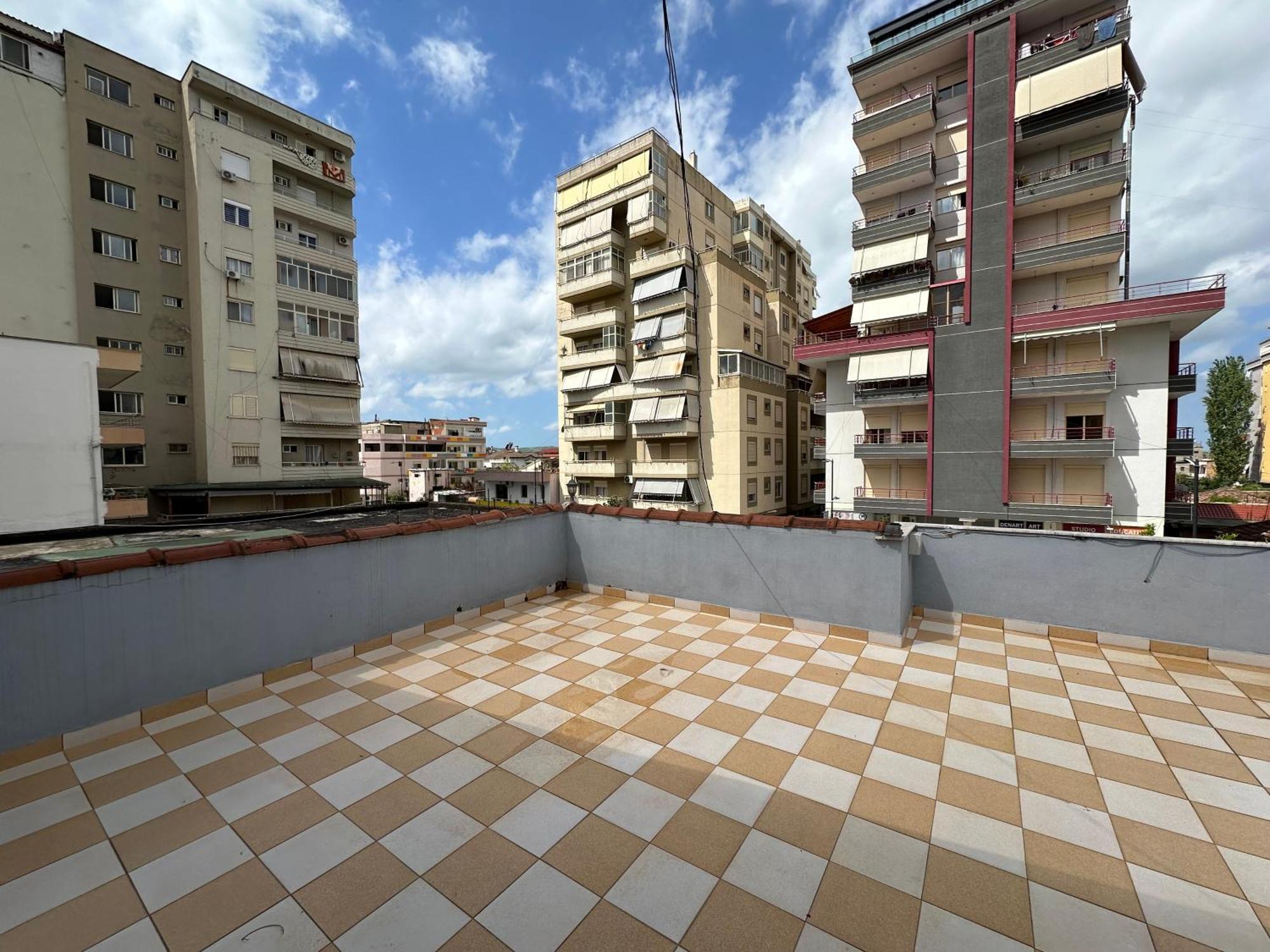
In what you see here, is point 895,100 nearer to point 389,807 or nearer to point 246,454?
point 389,807

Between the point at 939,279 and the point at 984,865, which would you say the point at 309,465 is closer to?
the point at 984,865

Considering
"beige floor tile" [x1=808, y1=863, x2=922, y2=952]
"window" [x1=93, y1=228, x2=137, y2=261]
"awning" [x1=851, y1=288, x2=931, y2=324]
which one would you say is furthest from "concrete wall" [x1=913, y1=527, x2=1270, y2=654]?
"window" [x1=93, y1=228, x2=137, y2=261]

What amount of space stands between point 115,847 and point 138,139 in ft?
99.2

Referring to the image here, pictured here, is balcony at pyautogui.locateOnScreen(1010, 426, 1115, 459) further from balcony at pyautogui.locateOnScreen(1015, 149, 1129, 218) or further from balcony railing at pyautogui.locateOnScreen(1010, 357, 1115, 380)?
balcony at pyautogui.locateOnScreen(1015, 149, 1129, 218)

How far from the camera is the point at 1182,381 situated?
17188 millimetres

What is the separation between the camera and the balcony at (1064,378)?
17.1 metres

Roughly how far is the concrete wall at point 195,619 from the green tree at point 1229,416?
182ft

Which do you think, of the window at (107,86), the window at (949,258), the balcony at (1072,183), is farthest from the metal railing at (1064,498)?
the window at (107,86)

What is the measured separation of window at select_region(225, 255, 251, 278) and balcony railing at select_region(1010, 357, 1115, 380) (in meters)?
33.2

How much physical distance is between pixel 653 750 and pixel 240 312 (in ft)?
91.6

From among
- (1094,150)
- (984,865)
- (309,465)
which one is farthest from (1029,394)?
(309,465)

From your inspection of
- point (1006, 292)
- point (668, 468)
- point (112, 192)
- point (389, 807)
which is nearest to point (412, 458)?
point (112, 192)

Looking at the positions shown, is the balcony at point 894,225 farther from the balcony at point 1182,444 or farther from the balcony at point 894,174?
the balcony at point 1182,444

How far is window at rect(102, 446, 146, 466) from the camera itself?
66.8 ft
